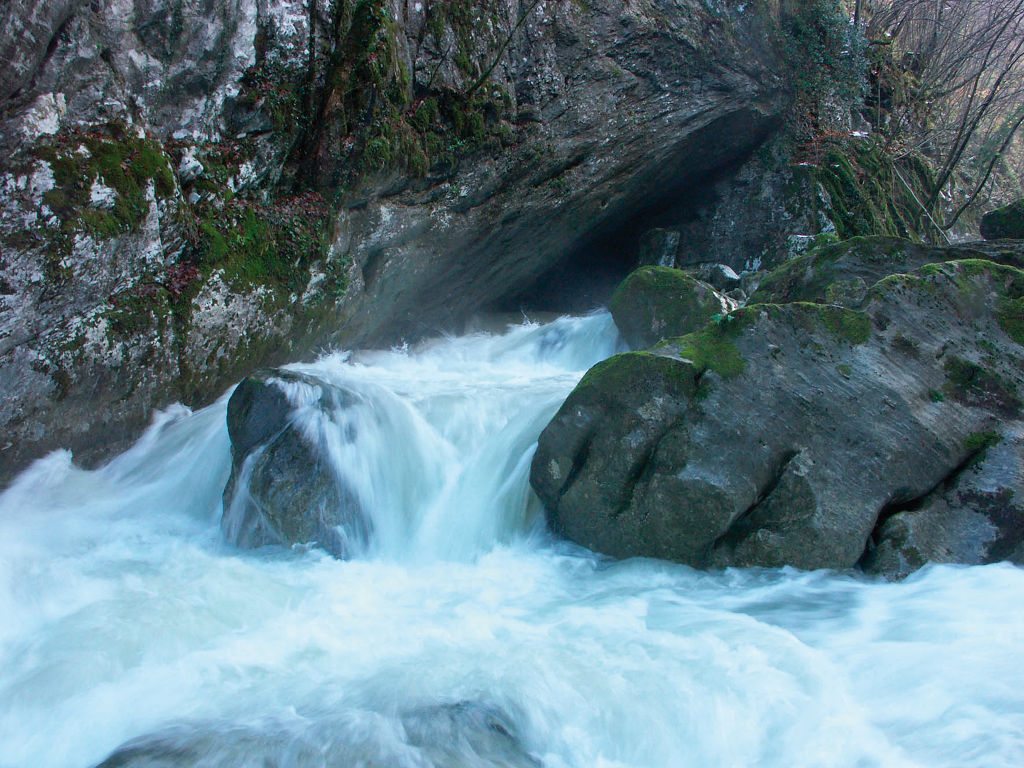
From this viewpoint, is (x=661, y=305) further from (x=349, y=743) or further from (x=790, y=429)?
(x=349, y=743)

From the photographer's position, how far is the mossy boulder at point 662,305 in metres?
9.05

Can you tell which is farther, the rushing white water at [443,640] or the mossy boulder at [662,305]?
the mossy boulder at [662,305]

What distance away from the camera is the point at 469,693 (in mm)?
3959

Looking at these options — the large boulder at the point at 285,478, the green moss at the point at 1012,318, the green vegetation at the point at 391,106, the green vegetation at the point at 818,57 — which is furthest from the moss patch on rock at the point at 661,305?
the green vegetation at the point at 818,57

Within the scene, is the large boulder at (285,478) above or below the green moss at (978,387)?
below

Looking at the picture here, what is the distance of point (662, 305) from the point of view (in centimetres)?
932

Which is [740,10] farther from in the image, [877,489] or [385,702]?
[385,702]

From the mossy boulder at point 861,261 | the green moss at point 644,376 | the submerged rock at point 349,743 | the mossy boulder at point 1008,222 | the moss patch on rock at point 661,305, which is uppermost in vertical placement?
the mossy boulder at point 1008,222

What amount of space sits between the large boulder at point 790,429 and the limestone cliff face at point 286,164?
4207 mm

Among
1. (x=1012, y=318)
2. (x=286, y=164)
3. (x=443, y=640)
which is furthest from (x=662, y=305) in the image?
(x=443, y=640)

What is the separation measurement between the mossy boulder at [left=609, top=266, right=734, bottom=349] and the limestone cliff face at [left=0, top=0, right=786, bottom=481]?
246 centimetres

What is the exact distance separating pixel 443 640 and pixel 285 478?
2254mm

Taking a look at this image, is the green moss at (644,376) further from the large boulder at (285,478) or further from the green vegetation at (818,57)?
the green vegetation at (818,57)

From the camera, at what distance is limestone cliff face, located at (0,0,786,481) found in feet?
19.9
